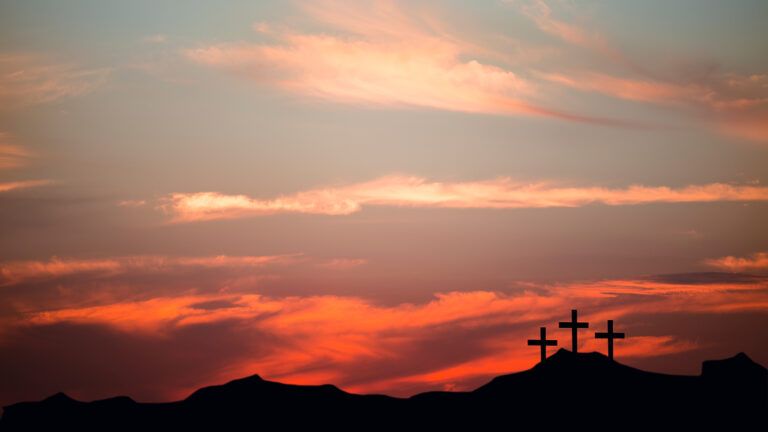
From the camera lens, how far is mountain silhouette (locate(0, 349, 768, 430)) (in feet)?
128

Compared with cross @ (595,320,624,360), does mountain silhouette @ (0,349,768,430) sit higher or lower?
lower

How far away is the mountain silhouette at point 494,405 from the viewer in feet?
128

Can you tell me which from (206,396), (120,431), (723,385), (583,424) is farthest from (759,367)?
(120,431)

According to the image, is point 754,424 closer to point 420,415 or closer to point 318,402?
point 420,415

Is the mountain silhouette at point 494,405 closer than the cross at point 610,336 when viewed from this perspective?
Yes

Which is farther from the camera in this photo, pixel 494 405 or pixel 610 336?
pixel 610 336

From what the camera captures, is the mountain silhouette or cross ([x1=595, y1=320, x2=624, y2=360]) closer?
the mountain silhouette

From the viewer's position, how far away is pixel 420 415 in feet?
132

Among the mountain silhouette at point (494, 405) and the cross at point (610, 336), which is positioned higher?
the cross at point (610, 336)

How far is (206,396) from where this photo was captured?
40.4 meters

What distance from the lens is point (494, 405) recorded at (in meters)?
39.7

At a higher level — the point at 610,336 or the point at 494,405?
the point at 610,336

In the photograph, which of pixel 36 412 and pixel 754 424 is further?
pixel 36 412

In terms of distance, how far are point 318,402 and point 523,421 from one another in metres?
7.46
